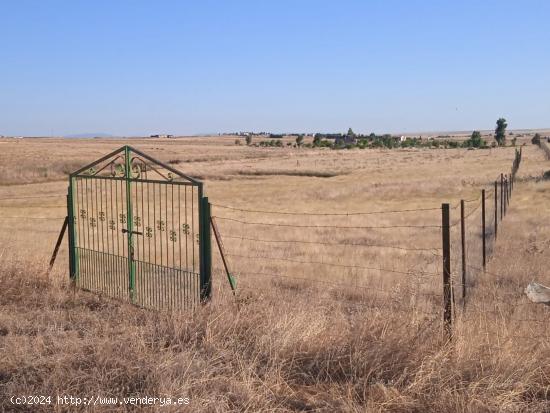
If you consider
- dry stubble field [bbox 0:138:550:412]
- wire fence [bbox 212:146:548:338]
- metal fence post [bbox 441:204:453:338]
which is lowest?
wire fence [bbox 212:146:548:338]

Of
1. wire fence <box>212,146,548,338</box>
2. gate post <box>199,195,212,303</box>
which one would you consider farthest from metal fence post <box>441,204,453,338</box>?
gate post <box>199,195,212,303</box>

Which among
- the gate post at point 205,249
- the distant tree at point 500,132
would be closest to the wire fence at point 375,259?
the gate post at point 205,249

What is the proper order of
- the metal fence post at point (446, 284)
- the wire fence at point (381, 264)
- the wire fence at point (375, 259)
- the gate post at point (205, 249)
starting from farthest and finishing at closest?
1. the wire fence at point (375, 259)
2. the gate post at point (205, 249)
3. the wire fence at point (381, 264)
4. the metal fence post at point (446, 284)

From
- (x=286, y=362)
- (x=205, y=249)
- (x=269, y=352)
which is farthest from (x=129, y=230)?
(x=286, y=362)

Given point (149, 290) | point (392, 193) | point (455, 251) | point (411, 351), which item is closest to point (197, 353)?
point (411, 351)

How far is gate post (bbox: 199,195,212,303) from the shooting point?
7.36m

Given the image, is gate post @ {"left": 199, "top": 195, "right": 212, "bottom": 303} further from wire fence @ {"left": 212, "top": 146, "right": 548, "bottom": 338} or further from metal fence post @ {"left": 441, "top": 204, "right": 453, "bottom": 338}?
metal fence post @ {"left": 441, "top": 204, "right": 453, "bottom": 338}

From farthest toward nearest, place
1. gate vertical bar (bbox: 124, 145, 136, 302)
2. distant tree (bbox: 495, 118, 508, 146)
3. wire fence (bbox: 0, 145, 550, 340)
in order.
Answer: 1. distant tree (bbox: 495, 118, 508, 146)
2. gate vertical bar (bbox: 124, 145, 136, 302)
3. wire fence (bbox: 0, 145, 550, 340)

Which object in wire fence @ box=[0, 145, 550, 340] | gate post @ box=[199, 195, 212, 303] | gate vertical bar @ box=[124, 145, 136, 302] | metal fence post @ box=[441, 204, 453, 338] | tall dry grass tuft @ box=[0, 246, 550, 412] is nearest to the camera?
tall dry grass tuft @ box=[0, 246, 550, 412]

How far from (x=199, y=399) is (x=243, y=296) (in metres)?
2.86

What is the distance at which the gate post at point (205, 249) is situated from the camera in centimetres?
736

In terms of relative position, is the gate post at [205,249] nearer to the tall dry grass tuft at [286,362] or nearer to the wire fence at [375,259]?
the wire fence at [375,259]

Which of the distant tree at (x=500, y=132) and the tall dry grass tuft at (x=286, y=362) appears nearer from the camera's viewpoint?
the tall dry grass tuft at (x=286, y=362)

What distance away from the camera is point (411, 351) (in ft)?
16.8
